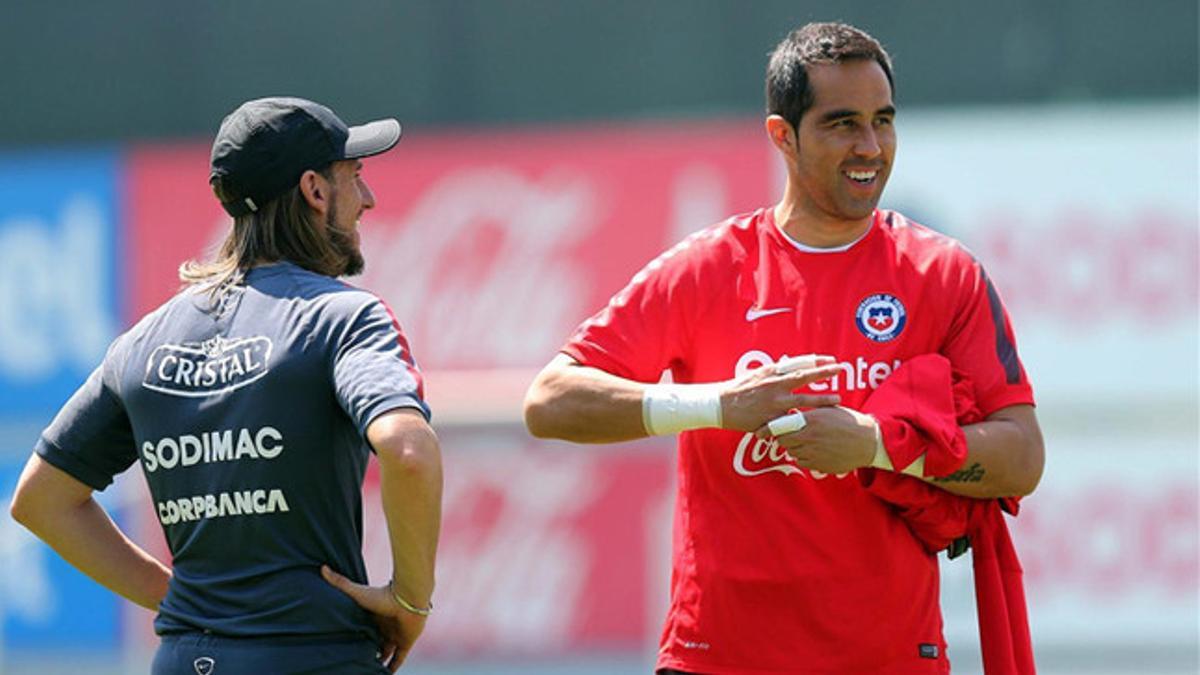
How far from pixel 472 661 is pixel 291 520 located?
237 inches

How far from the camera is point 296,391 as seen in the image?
3.45m

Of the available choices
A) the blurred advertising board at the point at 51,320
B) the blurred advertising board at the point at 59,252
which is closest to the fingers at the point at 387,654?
the blurred advertising board at the point at 51,320

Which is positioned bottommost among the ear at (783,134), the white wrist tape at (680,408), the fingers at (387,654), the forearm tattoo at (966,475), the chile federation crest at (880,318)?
the fingers at (387,654)

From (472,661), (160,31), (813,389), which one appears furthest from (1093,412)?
(813,389)

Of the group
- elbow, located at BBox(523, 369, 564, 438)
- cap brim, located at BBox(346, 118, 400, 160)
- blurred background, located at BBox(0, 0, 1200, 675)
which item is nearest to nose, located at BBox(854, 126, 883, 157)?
elbow, located at BBox(523, 369, 564, 438)

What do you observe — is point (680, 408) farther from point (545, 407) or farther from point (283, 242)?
point (283, 242)

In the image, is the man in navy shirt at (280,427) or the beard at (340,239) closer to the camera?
the man in navy shirt at (280,427)

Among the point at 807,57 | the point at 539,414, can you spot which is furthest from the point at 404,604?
the point at 807,57

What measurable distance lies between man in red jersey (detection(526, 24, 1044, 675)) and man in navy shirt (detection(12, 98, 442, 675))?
515 mm

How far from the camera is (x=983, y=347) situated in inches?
151

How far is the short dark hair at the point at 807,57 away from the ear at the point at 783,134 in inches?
0.5

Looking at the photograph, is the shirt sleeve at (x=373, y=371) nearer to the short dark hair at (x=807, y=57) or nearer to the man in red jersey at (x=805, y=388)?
the man in red jersey at (x=805, y=388)

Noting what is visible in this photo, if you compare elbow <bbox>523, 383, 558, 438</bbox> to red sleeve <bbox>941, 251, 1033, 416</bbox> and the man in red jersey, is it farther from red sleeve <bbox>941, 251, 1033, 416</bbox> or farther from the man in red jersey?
red sleeve <bbox>941, 251, 1033, 416</bbox>

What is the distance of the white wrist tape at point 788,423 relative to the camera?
11.9 ft
